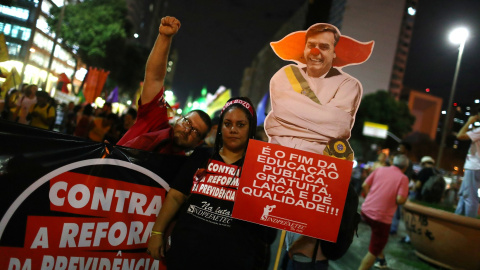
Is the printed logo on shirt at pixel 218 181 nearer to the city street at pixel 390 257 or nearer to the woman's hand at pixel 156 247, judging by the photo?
the woman's hand at pixel 156 247

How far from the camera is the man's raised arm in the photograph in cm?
265

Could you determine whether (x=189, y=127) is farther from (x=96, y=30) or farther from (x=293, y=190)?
(x=96, y=30)

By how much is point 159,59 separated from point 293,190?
144cm

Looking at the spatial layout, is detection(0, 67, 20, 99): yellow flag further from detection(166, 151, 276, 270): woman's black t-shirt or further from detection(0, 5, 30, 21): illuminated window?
detection(166, 151, 276, 270): woman's black t-shirt

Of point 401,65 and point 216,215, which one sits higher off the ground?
point 401,65

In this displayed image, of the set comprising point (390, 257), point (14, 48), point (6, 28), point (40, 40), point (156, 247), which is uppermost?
point (40, 40)

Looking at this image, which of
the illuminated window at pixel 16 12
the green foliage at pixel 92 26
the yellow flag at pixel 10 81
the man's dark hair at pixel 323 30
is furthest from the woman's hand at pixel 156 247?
the green foliage at pixel 92 26

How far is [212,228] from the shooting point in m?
2.29

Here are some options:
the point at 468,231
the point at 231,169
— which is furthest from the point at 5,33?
the point at 468,231

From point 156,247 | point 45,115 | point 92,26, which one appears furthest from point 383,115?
point 156,247

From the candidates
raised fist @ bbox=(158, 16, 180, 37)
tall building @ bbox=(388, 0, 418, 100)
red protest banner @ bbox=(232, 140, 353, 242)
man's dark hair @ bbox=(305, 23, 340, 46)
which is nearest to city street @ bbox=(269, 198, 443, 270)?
red protest banner @ bbox=(232, 140, 353, 242)

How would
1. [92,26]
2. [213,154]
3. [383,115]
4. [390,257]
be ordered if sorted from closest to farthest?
1. [213,154]
2. [390,257]
3. [92,26]
4. [383,115]

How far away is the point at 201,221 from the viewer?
230cm

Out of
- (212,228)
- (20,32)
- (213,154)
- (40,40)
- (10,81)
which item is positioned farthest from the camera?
(40,40)
